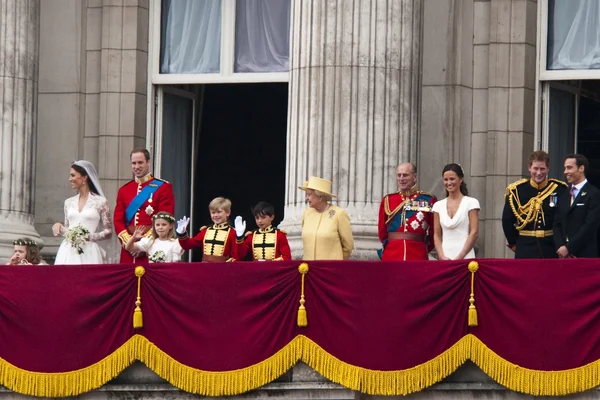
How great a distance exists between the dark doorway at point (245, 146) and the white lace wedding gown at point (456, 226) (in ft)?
33.6

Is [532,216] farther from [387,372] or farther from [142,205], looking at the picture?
[142,205]

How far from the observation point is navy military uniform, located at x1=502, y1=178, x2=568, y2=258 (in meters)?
22.6

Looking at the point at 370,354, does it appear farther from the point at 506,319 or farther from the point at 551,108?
the point at 551,108

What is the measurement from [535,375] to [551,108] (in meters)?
6.99

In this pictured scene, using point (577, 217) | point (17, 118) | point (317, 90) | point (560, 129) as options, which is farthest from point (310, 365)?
point (560, 129)

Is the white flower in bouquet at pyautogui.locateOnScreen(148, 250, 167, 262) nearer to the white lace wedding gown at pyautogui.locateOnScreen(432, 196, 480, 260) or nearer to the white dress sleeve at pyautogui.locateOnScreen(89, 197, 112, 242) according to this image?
the white dress sleeve at pyautogui.locateOnScreen(89, 197, 112, 242)

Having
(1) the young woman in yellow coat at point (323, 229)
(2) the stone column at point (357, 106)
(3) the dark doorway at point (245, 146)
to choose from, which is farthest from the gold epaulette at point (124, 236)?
(3) the dark doorway at point (245, 146)

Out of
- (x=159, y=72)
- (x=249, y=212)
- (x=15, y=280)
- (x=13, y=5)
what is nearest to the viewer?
(x=15, y=280)

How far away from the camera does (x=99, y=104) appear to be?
28.7 meters

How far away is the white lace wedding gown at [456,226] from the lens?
74.5ft

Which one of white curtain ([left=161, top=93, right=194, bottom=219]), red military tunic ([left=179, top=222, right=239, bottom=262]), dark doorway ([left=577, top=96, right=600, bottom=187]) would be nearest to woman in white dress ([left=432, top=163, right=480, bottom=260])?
red military tunic ([left=179, top=222, right=239, bottom=262])

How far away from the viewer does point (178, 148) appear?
2906 cm

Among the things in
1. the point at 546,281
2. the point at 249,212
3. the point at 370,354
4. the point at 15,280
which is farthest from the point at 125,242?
the point at 249,212

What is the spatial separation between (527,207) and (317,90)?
3536 millimetres
